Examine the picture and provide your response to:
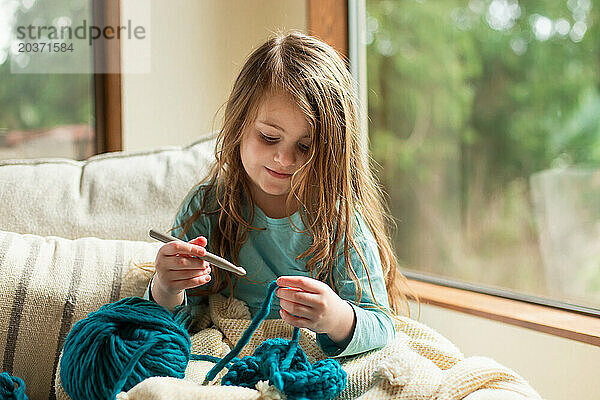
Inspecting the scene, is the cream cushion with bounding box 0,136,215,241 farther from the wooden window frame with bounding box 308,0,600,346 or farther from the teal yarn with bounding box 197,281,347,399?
the wooden window frame with bounding box 308,0,600,346

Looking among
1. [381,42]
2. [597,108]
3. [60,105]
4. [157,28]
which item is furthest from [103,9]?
[597,108]

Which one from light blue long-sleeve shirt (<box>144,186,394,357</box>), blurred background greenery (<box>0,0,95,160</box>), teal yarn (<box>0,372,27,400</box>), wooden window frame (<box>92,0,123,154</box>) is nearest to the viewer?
teal yarn (<box>0,372,27,400</box>)

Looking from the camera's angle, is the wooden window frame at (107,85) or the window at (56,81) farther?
the wooden window frame at (107,85)

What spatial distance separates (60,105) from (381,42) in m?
0.89

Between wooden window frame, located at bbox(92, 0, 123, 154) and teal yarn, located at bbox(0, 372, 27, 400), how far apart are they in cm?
98

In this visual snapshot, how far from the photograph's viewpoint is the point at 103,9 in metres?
1.78

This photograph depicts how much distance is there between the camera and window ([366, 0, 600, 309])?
1310 mm

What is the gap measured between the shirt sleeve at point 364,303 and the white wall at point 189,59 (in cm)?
81

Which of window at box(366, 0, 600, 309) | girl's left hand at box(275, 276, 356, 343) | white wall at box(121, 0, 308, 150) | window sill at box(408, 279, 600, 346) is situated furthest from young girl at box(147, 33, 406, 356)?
white wall at box(121, 0, 308, 150)

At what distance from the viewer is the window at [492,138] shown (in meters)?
1.31

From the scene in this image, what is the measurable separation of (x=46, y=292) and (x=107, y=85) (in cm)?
91

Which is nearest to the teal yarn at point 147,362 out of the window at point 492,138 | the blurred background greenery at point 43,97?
the window at point 492,138

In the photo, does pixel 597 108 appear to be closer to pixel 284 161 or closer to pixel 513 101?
pixel 513 101

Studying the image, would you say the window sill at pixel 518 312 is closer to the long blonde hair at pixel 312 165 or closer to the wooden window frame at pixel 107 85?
the long blonde hair at pixel 312 165
